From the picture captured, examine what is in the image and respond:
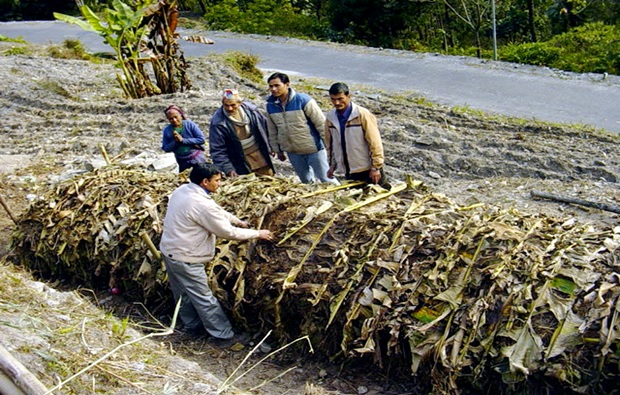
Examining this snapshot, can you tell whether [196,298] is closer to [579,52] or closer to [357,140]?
[357,140]

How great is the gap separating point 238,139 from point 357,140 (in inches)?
49.9

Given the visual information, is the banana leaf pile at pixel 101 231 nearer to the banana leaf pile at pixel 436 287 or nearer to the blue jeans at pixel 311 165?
the banana leaf pile at pixel 436 287

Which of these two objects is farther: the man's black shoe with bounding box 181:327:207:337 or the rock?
the rock

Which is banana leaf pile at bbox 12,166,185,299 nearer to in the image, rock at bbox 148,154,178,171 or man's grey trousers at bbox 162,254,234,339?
man's grey trousers at bbox 162,254,234,339

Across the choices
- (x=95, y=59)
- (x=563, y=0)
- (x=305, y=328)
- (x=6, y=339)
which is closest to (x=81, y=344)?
(x=6, y=339)

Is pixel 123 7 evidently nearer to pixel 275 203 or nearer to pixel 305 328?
pixel 275 203

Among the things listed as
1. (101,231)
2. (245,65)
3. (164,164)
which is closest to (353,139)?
(101,231)

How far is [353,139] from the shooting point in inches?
240

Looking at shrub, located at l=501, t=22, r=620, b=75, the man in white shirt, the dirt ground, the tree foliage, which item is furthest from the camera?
the tree foliage

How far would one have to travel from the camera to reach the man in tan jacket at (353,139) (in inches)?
236

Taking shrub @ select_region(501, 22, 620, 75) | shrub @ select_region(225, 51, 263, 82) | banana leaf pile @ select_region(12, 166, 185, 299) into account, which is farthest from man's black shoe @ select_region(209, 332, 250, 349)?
shrub @ select_region(501, 22, 620, 75)

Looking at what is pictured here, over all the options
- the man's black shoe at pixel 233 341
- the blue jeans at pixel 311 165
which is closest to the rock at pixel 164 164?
the blue jeans at pixel 311 165

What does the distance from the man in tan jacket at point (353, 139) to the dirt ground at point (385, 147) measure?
1.77 metres

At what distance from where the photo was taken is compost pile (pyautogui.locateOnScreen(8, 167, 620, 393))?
403 cm
